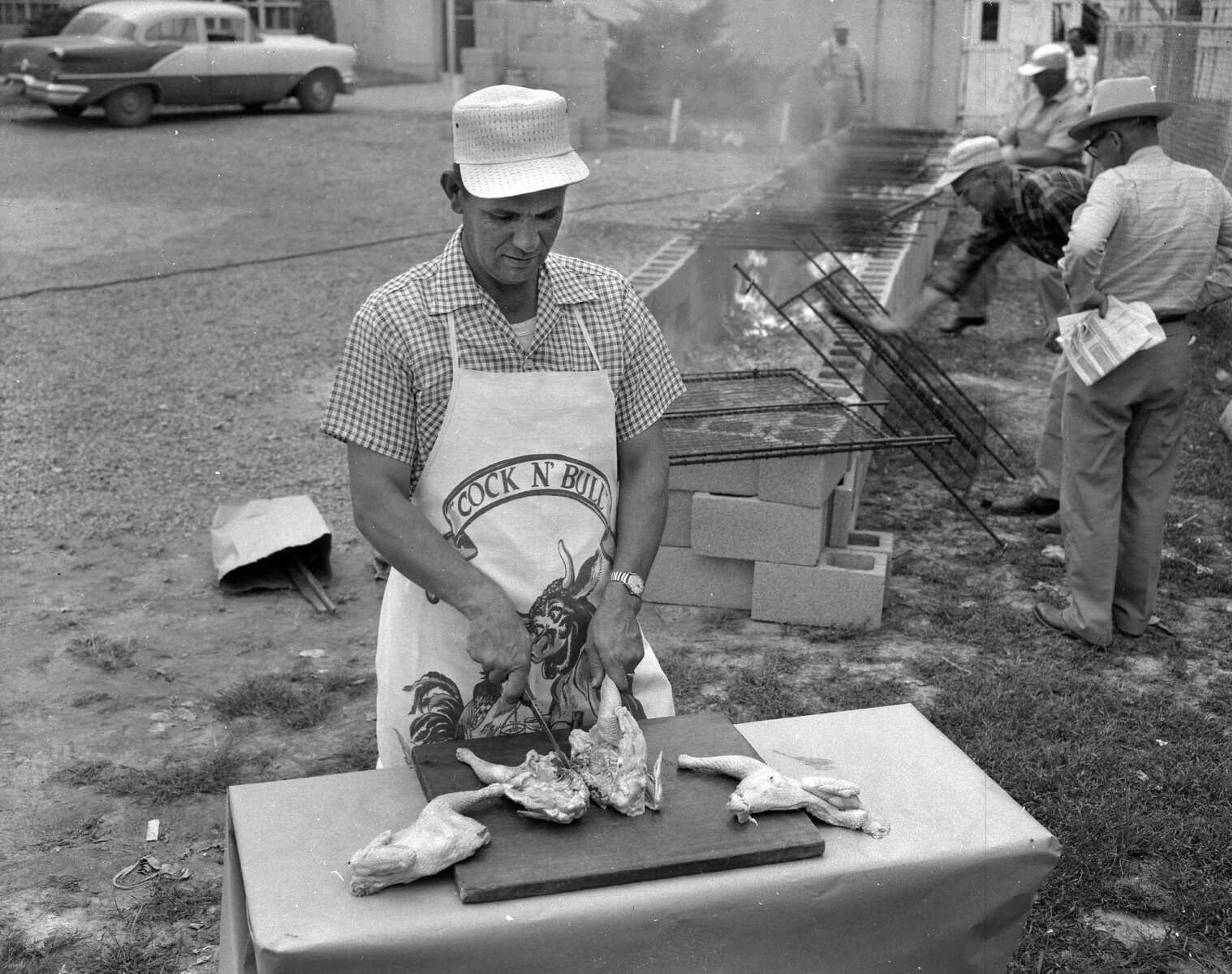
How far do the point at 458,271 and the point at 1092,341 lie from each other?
305cm

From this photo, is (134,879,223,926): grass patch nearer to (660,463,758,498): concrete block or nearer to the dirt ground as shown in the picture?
the dirt ground

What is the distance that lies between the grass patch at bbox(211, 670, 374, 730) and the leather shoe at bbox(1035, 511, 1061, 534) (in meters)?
3.41

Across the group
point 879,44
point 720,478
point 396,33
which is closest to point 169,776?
point 720,478

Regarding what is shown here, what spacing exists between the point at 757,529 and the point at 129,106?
1122 cm

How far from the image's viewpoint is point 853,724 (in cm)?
265

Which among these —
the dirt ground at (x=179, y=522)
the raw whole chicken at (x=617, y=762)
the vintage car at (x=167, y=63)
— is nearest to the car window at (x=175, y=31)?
the vintage car at (x=167, y=63)

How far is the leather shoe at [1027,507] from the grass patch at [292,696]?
11.2 feet

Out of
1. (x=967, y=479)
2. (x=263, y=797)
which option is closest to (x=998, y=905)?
(x=263, y=797)

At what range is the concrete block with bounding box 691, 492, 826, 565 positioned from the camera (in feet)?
17.2

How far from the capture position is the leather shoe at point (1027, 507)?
260 inches

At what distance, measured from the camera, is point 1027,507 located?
662 centimetres

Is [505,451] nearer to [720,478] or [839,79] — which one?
[720,478]

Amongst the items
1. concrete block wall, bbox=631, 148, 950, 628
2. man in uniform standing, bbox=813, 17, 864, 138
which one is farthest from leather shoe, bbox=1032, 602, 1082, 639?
man in uniform standing, bbox=813, 17, 864, 138

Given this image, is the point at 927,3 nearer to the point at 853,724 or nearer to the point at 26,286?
the point at 26,286
